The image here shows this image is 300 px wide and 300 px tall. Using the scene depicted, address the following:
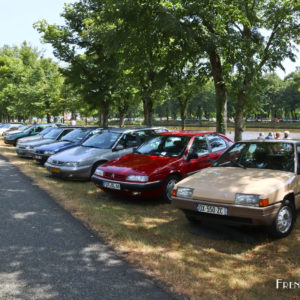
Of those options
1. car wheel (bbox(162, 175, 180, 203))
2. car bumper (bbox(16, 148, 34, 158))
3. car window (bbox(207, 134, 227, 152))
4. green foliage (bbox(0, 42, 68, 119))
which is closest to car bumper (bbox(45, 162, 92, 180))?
car wheel (bbox(162, 175, 180, 203))

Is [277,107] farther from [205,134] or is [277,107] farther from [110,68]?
[205,134]

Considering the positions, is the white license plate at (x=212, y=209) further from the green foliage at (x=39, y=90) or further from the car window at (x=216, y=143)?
the green foliage at (x=39, y=90)

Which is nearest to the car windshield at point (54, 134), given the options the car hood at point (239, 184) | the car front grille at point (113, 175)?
the car front grille at point (113, 175)

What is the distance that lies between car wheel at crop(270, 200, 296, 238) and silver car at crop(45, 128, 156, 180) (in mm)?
5671

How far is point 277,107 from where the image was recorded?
7462 cm

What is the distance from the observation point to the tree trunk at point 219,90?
36.8ft

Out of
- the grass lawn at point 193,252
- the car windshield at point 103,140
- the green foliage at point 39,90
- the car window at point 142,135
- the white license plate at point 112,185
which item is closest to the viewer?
the grass lawn at point 193,252

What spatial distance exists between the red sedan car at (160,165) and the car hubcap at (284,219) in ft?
9.19

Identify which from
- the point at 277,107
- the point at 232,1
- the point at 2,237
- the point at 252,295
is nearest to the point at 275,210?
the point at 252,295

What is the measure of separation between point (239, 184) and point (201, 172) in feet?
3.60

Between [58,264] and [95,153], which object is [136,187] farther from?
[95,153]

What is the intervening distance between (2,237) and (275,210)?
4.25 m

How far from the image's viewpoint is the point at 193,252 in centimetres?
472

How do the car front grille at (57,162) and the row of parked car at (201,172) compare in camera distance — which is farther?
the car front grille at (57,162)
